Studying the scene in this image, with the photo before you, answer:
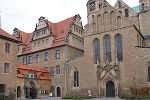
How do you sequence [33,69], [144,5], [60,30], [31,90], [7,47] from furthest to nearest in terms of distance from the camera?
1. [144,5]
2. [60,30]
3. [31,90]
4. [33,69]
5. [7,47]

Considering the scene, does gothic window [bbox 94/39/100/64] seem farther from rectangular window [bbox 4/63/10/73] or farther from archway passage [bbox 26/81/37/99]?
rectangular window [bbox 4/63/10/73]

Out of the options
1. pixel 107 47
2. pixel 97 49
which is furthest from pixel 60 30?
pixel 107 47

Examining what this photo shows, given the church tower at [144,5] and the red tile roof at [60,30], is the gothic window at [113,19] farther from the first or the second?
the church tower at [144,5]

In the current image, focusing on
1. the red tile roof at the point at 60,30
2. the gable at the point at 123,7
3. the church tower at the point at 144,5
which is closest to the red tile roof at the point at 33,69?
the red tile roof at the point at 60,30

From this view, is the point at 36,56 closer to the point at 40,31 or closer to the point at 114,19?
the point at 40,31

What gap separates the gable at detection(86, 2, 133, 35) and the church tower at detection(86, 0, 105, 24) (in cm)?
2025

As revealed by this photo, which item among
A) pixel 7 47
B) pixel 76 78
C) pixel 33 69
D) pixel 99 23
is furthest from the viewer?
pixel 33 69

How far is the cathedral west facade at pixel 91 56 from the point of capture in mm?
34438

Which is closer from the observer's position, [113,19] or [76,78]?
[113,19]

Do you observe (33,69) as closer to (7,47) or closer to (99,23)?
(7,47)

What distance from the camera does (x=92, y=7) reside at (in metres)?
60.5

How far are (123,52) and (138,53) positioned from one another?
248 centimetres

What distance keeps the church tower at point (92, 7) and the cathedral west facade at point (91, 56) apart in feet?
35.2

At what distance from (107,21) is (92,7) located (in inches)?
919
